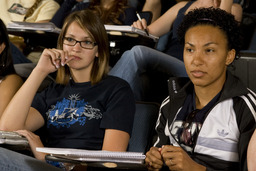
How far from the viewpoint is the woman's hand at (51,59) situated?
1692mm

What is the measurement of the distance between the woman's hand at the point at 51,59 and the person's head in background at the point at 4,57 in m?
0.28

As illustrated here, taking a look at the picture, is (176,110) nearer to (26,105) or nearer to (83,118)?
(83,118)

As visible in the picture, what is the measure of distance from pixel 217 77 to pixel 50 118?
2.28 feet

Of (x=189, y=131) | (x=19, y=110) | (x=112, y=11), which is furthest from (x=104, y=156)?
(x=112, y=11)

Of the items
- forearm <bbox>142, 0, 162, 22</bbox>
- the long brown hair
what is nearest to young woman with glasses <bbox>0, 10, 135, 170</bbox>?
the long brown hair

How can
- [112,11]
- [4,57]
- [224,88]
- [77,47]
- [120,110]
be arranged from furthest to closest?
[112,11], [4,57], [77,47], [120,110], [224,88]

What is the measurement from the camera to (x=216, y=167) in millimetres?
1304

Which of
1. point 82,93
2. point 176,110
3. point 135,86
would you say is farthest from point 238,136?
point 135,86

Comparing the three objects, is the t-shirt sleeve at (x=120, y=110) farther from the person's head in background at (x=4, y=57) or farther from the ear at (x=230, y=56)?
the person's head in background at (x=4, y=57)

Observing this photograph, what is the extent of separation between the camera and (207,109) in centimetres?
139

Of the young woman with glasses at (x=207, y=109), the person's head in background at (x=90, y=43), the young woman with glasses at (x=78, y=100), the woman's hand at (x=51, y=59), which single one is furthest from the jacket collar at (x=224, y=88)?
the woman's hand at (x=51, y=59)

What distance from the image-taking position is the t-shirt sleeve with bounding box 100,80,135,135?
157 cm

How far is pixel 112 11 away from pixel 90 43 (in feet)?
3.18

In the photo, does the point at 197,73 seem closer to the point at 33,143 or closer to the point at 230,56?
the point at 230,56
